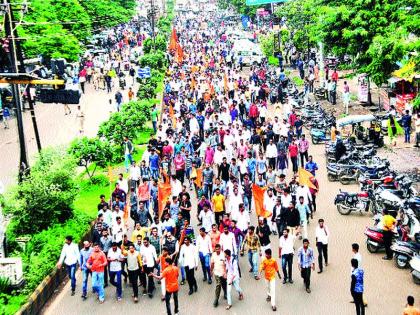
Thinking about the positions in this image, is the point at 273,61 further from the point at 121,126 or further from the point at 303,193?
the point at 303,193

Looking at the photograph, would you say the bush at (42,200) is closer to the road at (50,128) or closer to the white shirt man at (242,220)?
the white shirt man at (242,220)

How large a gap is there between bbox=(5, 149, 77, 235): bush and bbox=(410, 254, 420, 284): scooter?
8308 millimetres

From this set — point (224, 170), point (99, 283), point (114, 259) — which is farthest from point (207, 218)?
point (224, 170)

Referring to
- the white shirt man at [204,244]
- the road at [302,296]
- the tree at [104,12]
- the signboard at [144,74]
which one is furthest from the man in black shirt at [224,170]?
the tree at [104,12]

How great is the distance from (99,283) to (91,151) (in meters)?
8.67

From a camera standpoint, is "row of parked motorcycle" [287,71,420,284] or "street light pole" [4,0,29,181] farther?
"street light pole" [4,0,29,181]

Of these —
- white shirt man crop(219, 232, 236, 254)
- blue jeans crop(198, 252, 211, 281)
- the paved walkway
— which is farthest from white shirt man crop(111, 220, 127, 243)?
the paved walkway

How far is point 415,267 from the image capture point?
41.4ft

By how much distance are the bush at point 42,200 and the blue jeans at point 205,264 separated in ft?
15.3

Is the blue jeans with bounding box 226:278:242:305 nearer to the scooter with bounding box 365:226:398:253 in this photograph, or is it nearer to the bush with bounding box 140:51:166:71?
the scooter with bounding box 365:226:398:253

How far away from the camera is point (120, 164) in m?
24.2

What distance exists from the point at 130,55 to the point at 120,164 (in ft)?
113

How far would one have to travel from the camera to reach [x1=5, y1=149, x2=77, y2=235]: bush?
53.3 feet

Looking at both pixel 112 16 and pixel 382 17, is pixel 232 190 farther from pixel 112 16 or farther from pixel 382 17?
pixel 112 16
